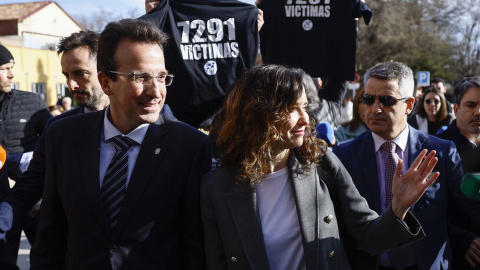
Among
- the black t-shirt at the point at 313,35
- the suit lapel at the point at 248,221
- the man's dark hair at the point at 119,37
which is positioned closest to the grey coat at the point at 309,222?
the suit lapel at the point at 248,221

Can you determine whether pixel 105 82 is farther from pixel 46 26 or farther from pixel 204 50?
pixel 46 26

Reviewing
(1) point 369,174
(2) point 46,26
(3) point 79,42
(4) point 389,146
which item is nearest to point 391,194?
(1) point 369,174

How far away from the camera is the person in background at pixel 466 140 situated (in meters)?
3.31

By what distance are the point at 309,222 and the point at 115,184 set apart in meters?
0.95

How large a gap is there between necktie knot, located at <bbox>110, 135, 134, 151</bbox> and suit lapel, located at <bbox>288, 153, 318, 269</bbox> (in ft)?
2.69

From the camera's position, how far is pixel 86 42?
3.75 metres

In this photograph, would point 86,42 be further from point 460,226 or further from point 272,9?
point 460,226

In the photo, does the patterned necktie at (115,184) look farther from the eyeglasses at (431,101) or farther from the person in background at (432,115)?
the eyeglasses at (431,101)

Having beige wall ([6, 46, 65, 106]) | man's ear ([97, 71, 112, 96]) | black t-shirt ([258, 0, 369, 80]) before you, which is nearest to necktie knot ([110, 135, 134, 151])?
man's ear ([97, 71, 112, 96])

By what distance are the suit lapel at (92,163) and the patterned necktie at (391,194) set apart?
1.72 meters

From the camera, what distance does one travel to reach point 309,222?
251 centimetres

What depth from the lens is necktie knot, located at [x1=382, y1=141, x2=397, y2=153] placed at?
10.8 feet

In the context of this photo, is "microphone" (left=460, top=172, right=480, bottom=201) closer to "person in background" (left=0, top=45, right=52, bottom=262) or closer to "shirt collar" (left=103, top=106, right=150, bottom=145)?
"shirt collar" (left=103, top=106, right=150, bottom=145)

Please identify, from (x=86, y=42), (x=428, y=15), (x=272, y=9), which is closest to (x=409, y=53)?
(x=428, y=15)
